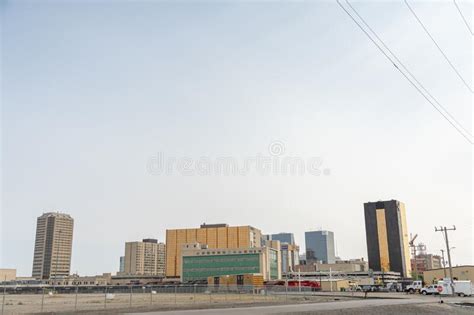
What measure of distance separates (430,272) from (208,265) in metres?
68.4

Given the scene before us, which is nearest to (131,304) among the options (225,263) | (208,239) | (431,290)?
(431,290)

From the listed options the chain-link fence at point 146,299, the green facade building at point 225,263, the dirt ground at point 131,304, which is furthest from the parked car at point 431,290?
the green facade building at point 225,263

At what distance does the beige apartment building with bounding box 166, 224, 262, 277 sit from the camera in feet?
596

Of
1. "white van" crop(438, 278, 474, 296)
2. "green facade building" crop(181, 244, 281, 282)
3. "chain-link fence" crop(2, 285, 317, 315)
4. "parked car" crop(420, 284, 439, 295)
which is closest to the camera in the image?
"chain-link fence" crop(2, 285, 317, 315)

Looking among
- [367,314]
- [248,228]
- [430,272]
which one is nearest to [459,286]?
[367,314]

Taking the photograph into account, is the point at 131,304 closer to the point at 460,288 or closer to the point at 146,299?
the point at 146,299

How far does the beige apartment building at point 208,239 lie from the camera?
181625mm

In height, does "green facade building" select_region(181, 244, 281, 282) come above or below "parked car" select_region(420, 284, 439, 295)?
above

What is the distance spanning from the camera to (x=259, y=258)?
145 meters

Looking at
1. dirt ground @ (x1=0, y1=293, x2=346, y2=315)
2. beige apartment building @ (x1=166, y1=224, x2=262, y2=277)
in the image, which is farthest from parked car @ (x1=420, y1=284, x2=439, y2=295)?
beige apartment building @ (x1=166, y1=224, x2=262, y2=277)

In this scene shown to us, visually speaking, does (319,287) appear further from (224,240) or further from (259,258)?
(224,240)

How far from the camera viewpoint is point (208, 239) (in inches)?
7441

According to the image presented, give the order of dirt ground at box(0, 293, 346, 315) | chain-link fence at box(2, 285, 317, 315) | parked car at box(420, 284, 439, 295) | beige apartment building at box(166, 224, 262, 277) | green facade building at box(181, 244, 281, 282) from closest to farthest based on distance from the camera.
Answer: dirt ground at box(0, 293, 346, 315), chain-link fence at box(2, 285, 317, 315), parked car at box(420, 284, 439, 295), green facade building at box(181, 244, 281, 282), beige apartment building at box(166, 224, 262, 277)

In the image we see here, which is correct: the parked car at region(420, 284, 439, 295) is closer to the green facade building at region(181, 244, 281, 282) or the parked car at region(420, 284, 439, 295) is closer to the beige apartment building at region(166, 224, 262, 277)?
the green facade building at region(181, 244, 281, 282)
